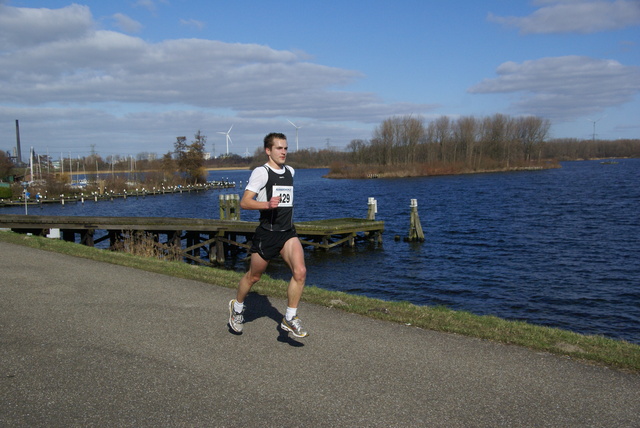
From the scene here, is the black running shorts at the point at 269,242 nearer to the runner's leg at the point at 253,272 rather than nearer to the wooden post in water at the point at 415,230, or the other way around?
the runner's leg at the point at 253,272

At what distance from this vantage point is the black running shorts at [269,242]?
659cm

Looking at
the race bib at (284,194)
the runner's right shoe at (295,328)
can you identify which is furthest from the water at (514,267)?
the race bib at (284,194)

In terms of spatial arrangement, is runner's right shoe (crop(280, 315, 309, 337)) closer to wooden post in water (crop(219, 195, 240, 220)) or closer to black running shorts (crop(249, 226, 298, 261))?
black running shorts (crop(249, 226, 298, 261))

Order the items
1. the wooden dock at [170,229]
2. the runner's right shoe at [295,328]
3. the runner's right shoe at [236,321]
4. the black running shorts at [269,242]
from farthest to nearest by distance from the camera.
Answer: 1. the wooden dock at [170,229]
2. the runner's right shoe at [236,321]
3. the black running shorts at [269,242]
4. the runner's right shoe at [295,328]

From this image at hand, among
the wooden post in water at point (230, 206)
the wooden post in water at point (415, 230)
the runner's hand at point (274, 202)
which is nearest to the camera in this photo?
the runner's hand at point (274, 202)

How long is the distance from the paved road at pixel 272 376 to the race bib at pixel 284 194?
1.59 m

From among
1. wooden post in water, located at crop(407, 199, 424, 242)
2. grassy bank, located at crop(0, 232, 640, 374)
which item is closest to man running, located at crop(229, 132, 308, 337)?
grassy bank, located at crop(0, 232, 640, 374)

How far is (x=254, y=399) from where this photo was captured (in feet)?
16.0

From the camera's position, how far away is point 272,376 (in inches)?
214

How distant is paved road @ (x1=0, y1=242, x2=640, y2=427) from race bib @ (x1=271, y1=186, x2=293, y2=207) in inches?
62.5

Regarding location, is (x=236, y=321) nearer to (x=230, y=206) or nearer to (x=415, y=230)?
(x=230, y=206)

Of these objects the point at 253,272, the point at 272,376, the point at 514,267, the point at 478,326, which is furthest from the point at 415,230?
the point at 272,376

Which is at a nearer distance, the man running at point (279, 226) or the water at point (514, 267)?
the man running at point (279, 226)

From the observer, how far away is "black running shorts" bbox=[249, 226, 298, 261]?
6590 millimetres
